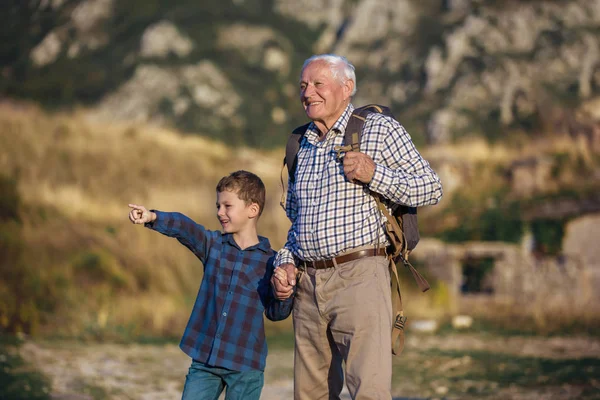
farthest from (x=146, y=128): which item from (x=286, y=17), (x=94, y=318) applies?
(x=286, y=17)

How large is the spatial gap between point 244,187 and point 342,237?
74cm

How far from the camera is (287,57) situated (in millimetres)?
46844

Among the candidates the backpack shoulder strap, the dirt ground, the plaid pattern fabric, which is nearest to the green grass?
the dirt ground

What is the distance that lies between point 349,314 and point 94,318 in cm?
613

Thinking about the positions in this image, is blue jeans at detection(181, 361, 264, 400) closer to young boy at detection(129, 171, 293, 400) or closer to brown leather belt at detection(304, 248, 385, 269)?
young boy at detection(129, 171, 293, 400)

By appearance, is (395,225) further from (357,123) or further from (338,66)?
(338,66)

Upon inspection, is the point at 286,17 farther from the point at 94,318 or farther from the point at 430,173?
the point at 430,173

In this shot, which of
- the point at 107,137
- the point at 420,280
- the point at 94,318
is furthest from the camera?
the point at 107,137

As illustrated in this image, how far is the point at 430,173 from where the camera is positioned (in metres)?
3.82

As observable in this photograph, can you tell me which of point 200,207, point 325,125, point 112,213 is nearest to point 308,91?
point 325,125

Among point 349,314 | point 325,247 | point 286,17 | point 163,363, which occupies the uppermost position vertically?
point 286,17

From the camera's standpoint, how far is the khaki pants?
3668mm

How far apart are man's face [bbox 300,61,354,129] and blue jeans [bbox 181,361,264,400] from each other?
1281 millimetres

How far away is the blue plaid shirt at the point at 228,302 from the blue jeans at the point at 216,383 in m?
0.05
